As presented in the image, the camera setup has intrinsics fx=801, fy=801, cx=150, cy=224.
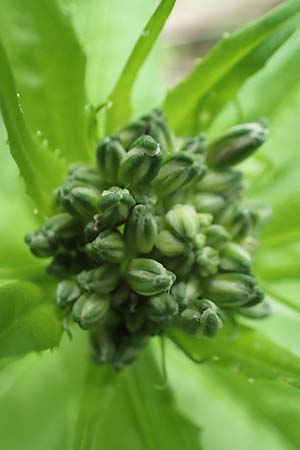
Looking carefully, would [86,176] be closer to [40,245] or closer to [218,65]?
[40,245]

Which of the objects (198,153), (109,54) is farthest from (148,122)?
(109,54)

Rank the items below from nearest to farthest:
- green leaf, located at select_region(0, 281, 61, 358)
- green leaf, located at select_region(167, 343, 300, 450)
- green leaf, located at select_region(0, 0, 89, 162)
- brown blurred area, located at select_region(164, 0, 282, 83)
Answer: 1. green leaf, located at select_region(0, 281, 61, 358)
2. green leaf, located at select_region(0, 0, 89, 162)
3. green leaf, located at select_region(167, 343, 300, 450)
4. brown blurred area, located at select_region(164, 0, 282, 83)

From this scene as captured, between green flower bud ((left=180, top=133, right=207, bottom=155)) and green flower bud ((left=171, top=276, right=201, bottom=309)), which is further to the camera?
green flower bud ((left=180, top=133, right=207, bottom=155))

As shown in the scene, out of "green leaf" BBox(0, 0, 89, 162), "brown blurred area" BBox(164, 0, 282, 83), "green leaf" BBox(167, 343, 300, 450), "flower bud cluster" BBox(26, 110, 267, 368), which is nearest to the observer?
"flower bud cluster" BBox(26, 110, 267, 368)

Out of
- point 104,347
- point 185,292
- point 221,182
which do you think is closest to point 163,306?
point 185,292

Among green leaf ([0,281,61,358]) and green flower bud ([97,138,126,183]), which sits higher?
green flower bud ([97,138,126,183])

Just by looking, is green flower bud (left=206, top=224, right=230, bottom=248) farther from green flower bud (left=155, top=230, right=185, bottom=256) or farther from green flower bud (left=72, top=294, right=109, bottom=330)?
green flower bud (left=72, top=294, right=109, bottom=330)

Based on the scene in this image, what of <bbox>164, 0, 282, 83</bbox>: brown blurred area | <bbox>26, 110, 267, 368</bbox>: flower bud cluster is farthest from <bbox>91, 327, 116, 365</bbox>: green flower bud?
<bbox>164, 0, 282, 83</bbox>: brown blurred area
